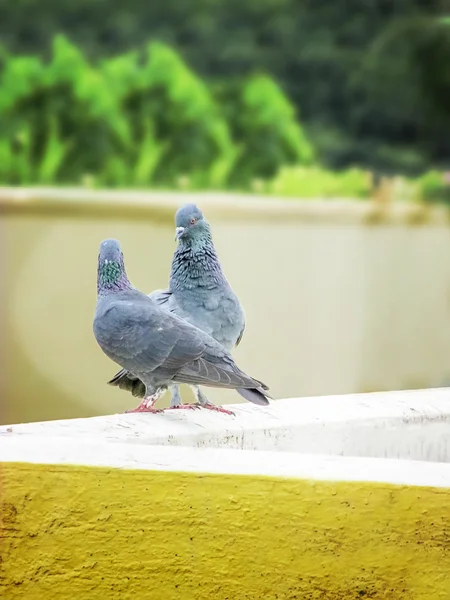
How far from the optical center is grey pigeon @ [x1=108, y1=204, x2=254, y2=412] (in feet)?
10.4

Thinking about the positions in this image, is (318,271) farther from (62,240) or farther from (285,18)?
(285,18)

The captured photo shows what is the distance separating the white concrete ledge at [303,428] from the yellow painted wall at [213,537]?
23 cm

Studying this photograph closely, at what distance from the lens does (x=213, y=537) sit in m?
2.33

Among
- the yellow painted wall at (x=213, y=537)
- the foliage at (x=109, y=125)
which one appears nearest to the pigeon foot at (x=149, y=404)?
the yellow painted wall at (x=213, y=537)

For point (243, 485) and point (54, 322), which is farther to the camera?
point (54, 322)

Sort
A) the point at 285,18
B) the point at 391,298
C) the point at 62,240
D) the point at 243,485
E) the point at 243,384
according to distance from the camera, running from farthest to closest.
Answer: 1. the point at 285,18
2. the point at 391,298
3. the point at 62,240
4. the point at 243,384
5. the point at 243,485

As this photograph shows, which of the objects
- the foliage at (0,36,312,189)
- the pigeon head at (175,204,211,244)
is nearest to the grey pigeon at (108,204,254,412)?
the pigeon head at (175,204,211,244)

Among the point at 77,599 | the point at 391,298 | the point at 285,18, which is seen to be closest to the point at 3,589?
the point at 77,599

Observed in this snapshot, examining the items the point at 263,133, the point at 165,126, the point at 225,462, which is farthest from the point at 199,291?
the point at 263,133

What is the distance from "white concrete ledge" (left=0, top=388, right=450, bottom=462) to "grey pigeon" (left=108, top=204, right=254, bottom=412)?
0.78 ft

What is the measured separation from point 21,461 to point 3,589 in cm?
28

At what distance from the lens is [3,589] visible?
2420 millimetres

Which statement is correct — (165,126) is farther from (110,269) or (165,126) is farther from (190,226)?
(110,269)

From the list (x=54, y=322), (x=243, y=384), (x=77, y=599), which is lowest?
(x=77, y=599)
